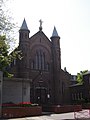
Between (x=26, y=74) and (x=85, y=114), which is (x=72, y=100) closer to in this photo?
(x=26, y=74)

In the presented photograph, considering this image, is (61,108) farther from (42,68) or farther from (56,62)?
(56,62)

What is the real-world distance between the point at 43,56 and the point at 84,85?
12.6 metres

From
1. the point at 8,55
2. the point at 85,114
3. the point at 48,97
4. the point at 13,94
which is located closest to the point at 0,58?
the point at 8,55

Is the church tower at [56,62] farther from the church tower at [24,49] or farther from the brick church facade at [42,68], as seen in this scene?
the church tower at [24,49]

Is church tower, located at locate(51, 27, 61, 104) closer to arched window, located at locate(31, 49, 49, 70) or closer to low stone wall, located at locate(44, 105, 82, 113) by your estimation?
arched window, located at locate(31, 49, 49, 70)

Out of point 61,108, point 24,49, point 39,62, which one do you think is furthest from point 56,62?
point 61,108

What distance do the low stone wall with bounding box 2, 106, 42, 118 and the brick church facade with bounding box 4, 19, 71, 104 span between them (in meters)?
20.1

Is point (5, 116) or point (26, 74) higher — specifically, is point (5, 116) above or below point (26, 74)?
below

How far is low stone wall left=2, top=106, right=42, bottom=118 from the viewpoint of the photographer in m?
27.3

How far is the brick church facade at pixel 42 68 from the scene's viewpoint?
52.6 metres

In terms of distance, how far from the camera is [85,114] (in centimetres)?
2439

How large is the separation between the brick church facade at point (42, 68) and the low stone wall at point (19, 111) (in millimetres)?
20098

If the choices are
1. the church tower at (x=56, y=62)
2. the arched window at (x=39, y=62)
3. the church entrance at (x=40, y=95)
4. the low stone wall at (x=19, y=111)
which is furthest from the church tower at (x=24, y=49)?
the low stone wall at (x=19, y=111)

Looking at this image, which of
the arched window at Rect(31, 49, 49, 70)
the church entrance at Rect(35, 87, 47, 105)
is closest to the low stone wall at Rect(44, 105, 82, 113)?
the church entrance at Rect(35, 87, 47, 105)
